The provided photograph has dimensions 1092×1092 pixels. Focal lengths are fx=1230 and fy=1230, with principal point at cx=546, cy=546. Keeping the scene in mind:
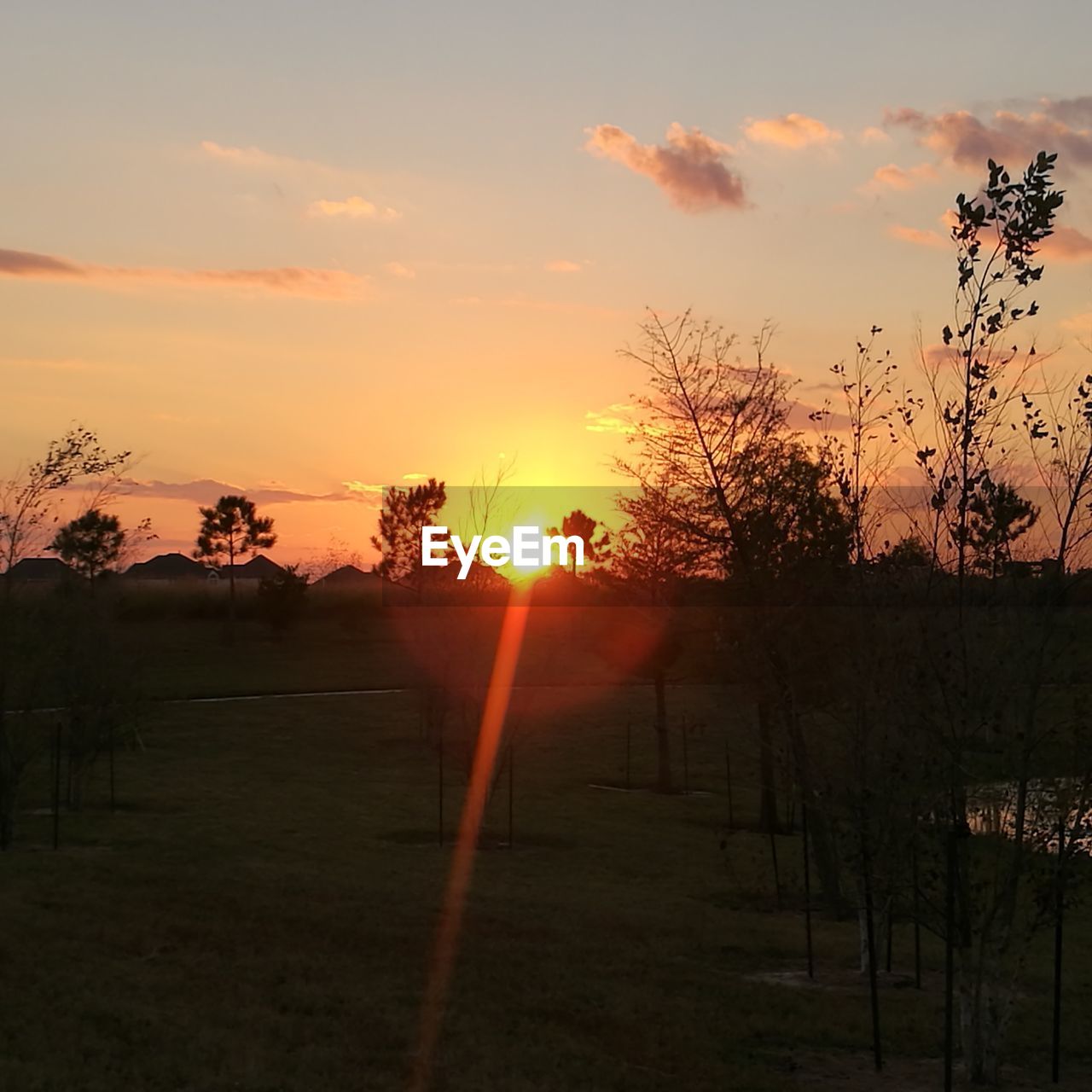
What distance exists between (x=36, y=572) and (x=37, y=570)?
0.59m

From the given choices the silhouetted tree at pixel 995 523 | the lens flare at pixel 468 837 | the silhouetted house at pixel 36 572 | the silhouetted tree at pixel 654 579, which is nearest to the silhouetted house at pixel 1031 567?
the silhouetted tree at pixel 995 523

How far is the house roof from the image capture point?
764 inches

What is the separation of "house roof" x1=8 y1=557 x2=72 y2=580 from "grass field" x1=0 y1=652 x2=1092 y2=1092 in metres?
4.41

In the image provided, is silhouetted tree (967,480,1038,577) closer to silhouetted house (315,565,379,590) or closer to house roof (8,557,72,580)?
house roof (8,557,72,580)

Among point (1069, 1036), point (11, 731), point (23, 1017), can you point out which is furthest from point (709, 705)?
point (23, 1017)

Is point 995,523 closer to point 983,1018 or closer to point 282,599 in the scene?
point 983,1018

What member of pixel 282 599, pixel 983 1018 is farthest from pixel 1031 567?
pixel 282 599

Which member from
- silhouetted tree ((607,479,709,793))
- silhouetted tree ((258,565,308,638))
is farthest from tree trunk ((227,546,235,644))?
silhouetted tree ((607,479,709,793))

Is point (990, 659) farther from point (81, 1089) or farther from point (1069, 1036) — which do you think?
point (81, 1089)

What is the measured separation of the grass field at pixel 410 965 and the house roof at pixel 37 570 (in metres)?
4.41

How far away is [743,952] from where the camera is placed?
16.0 meters

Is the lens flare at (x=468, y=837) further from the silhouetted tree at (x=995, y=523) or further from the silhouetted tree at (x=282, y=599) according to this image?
the silhouetted tree at (x=282, y=599)

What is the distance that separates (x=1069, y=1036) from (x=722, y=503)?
368 inches

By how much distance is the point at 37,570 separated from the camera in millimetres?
24031
